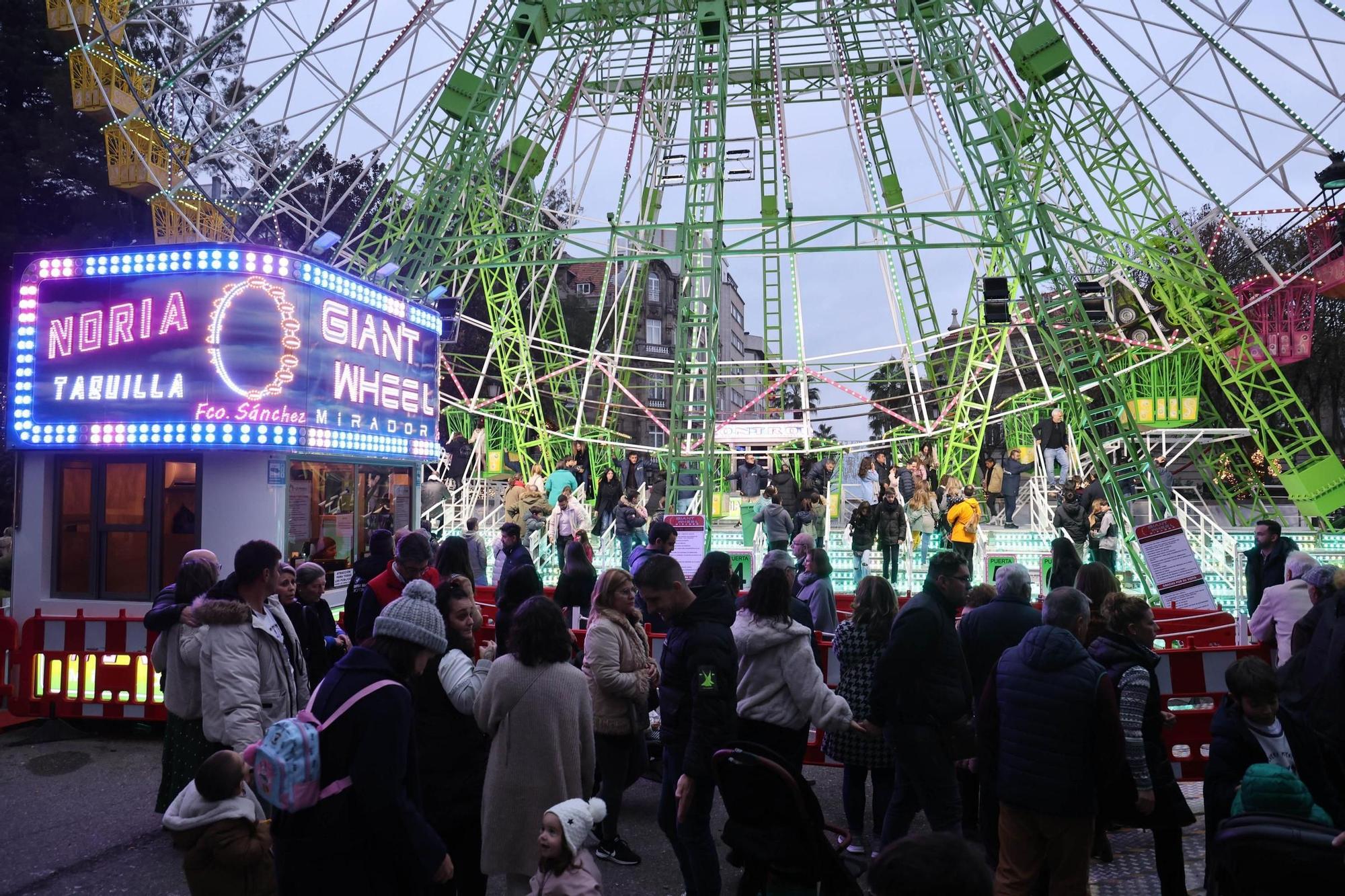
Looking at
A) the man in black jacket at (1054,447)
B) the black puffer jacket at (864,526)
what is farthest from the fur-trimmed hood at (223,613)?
the man in black jacket at (1054,447)

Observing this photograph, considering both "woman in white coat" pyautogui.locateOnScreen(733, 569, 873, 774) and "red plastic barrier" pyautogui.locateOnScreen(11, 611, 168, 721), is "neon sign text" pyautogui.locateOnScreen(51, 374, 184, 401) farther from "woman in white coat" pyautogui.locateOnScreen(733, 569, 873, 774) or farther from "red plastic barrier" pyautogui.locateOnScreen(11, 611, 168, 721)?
"woman in white coat" pyautogui.locateOnScreen(733, 569, 873, 774)

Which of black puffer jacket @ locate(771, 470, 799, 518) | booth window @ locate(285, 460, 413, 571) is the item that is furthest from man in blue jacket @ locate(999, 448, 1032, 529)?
booth window @ locate(285, 460, 413, 571)

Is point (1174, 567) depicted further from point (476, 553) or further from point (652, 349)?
point (652, 349)

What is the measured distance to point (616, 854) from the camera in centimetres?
561

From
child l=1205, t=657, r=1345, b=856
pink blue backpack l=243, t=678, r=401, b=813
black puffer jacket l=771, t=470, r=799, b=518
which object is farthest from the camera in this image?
black puffer jacket l=771, t=470, r=799, b=518

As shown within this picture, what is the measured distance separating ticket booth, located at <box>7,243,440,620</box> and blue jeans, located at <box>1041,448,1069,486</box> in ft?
44.5

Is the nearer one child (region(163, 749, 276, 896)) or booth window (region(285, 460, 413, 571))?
child (region(163, 749, 276, 896))

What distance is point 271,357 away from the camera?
28.3 feet

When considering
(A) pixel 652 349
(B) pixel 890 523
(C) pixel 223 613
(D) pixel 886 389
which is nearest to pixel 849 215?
(B) pixel 890 523

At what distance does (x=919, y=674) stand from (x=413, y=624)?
2.59 metres

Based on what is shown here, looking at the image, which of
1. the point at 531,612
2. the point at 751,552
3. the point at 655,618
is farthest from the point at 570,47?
the point at 531,612

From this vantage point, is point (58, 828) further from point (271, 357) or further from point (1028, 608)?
point (1028, 608)

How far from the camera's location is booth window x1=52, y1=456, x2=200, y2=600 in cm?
886

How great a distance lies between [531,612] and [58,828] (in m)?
4.41
